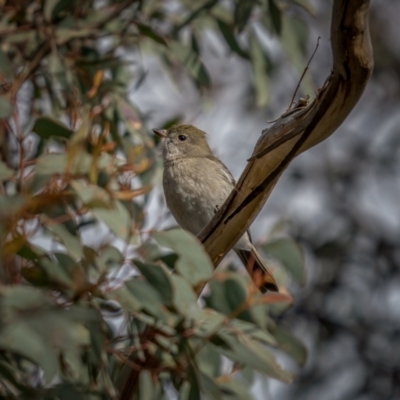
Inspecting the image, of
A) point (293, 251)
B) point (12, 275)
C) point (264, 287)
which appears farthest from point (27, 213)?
point (264, 287)

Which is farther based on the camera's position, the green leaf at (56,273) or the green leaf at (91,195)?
the green leaf at (56,273)

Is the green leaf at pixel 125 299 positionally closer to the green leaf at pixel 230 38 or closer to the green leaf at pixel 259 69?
the green leaf at pixel 230 38

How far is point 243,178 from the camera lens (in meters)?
2.62

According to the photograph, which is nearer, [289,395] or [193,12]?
[193,12]

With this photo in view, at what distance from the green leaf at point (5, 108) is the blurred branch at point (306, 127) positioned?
649 millimetres

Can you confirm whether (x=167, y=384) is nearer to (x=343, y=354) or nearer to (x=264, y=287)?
(x=264, y=287)

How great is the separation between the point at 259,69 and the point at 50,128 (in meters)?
1.59

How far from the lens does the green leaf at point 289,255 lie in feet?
11.3

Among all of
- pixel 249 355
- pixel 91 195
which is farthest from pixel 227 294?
pixel 91 195

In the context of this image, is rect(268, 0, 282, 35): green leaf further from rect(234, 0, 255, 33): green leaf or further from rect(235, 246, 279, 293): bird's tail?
rect(235, 246, 279, 293): bird's tail

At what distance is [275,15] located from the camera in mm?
3971

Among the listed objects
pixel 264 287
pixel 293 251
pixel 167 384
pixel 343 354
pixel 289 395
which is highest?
pixel 293 251

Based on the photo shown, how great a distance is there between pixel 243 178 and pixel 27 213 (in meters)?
0.60

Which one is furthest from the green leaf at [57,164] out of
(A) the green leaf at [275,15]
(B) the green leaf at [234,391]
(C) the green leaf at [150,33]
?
(A) the green leaf at [275,15]
